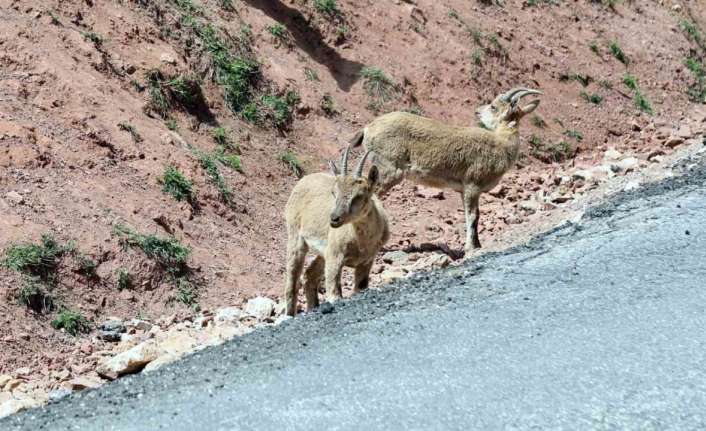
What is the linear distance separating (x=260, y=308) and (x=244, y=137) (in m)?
4.81

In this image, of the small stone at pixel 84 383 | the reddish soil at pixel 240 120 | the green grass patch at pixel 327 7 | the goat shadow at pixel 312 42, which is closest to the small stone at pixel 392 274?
the reddish soil at pixel 240 120

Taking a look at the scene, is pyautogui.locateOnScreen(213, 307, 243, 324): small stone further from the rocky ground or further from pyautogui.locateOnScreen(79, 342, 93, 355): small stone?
pyautogui.locateOnScreen(79, 342, 93, 355): small stone

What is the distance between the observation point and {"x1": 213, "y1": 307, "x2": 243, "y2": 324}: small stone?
31.9 feet

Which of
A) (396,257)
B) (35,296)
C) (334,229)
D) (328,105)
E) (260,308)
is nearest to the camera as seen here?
(334,229)

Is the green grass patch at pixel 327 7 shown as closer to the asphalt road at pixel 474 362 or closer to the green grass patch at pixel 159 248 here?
the green grass patch at pixel 159 248

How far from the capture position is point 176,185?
473 inches

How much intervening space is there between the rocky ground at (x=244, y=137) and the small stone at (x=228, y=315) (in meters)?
0.09

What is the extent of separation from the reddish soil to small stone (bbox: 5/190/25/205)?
20 mm

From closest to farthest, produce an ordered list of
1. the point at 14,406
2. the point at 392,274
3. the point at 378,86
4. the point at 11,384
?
the point at 14,406, the point at 11,384, the point at 392,274, the point at 378,86

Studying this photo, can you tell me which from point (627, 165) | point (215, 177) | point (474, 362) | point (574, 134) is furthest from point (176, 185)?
point (574, 134)

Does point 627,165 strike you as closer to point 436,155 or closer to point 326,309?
point 436,155

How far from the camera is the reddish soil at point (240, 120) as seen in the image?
1058 cm

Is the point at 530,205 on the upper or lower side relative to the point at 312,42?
lower

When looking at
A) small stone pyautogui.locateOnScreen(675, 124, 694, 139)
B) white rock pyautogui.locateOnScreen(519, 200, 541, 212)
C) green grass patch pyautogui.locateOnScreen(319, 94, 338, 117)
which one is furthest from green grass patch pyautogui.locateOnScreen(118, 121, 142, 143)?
small stone pyautogui.locateOnScreen(675, 124, 694, 139)
